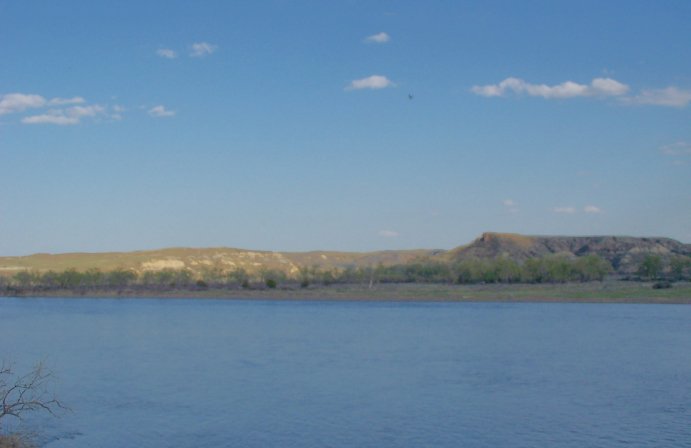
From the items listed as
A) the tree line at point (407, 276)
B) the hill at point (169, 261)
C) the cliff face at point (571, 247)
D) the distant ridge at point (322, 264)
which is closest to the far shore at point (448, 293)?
the tree line at point (407, 276)

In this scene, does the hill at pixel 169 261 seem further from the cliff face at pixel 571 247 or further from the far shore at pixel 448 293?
the far shore at pixel 448 293

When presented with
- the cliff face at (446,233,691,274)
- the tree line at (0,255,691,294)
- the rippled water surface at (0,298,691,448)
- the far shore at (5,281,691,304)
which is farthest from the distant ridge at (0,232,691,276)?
the rippled water surface at (0,298,691,448)

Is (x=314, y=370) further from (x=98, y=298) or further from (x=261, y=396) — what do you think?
(x=98, y=298)

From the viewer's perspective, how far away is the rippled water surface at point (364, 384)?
1961 cm

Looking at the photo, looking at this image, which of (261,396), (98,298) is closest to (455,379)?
(261,396)

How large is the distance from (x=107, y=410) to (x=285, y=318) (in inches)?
1567

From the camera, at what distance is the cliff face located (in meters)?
148

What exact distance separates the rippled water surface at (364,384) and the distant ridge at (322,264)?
96741mm

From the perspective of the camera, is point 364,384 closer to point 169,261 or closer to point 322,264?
point 169,261

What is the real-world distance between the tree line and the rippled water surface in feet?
197

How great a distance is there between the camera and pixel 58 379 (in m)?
27.9

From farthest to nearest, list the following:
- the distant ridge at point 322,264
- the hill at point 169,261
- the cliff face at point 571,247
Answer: the hill at point 169,261, the distant ridge at point 322,264, the cliff face at point 571,247

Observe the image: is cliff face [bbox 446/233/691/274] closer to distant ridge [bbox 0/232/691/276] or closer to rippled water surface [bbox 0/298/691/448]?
distant ridge [bbox 0/232/691/276]

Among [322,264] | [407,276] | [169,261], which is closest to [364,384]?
[407,276]
